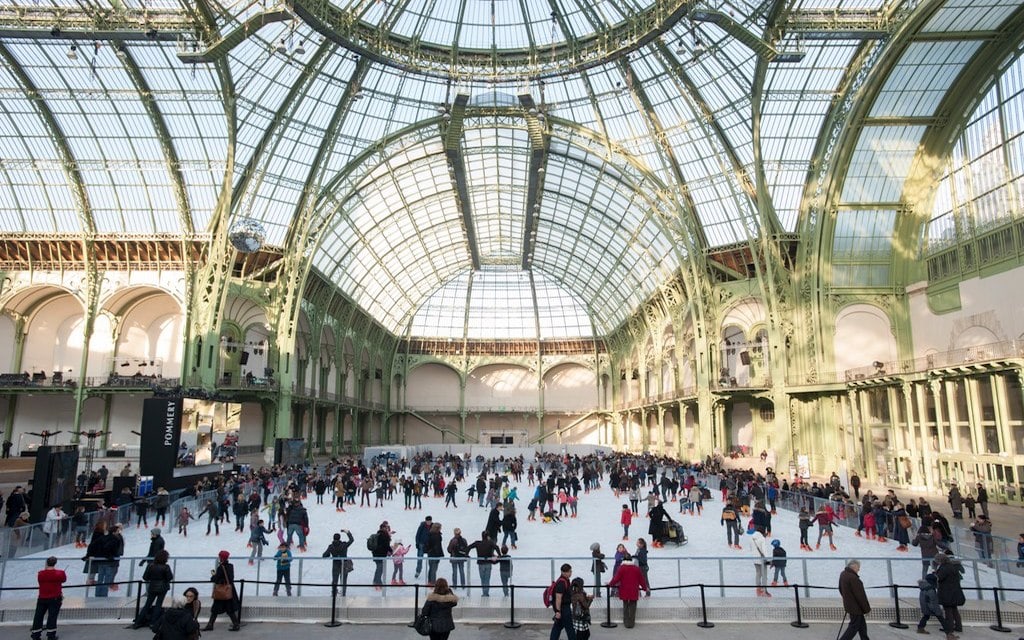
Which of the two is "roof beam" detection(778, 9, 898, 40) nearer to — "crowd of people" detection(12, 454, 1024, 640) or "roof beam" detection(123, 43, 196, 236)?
"crowd of people" detection(12, 454, 1024, 640)

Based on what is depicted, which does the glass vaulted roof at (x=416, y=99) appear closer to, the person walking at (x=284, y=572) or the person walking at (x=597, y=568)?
the person walking at (x=284, y=572)

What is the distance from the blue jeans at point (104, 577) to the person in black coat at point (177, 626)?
4.94m

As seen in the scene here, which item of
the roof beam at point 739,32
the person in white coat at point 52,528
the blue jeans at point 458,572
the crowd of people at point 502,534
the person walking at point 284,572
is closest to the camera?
the crowd of people at point 502,534

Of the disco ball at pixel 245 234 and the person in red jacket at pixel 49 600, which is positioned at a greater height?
the disco ball at pixel 245 234

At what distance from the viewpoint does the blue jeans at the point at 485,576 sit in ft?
36.6

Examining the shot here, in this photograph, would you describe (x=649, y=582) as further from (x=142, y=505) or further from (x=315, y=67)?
(x=315, y=67)

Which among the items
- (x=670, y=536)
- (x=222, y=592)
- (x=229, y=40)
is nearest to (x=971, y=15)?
(x=670, y=536)

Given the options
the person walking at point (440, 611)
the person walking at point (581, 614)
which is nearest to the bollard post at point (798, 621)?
the person walking at point (581, 614)

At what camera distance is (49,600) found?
9.62 m

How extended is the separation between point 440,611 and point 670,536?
10.9 m

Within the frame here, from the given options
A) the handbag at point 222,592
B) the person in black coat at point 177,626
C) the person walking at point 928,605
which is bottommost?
the person walking at point 928,605

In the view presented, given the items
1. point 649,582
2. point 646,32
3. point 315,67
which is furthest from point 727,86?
point 649,582

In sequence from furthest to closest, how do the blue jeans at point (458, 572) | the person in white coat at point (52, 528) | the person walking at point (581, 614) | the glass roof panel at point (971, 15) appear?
the glass roof panel at point (971, 15) → the person in white coat at point (52, 528) → the blue jeans at point (458, 572) → the person walking at point (581, 614)

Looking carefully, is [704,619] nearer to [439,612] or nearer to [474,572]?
[474,572]
